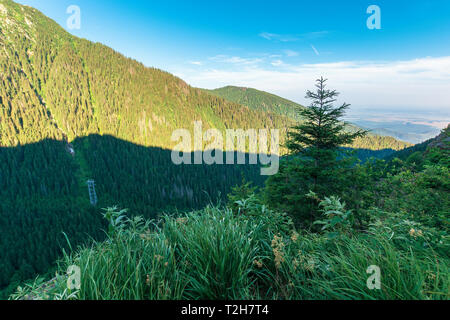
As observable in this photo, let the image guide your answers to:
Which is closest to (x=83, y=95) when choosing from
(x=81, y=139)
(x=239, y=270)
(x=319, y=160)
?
(x=81, y=139)

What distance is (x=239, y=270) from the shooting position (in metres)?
2.29

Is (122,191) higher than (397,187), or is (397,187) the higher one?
(397,187)

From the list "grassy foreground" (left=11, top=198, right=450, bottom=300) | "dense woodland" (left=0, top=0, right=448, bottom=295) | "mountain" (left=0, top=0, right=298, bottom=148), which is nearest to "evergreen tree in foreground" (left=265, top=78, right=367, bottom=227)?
"grassy foreground" (left=11, top=198, right=450, bottom=300)

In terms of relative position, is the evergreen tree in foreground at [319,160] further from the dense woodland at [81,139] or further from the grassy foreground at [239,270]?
the dense woodland at [81,139]

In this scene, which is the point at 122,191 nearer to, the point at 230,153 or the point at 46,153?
the point at 46,153

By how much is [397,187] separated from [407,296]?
38.7ft

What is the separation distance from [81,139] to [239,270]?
158748 millimetres

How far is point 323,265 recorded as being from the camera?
2.33 metres

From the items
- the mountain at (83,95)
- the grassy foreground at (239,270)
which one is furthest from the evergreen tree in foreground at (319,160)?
the mountain at (83,95)

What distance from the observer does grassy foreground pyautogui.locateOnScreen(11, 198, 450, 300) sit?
1.94 metres

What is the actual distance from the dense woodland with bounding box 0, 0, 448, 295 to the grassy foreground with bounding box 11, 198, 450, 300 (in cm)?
3644

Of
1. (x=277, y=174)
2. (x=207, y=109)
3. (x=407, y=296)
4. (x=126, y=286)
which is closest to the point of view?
(x=407, y=296)

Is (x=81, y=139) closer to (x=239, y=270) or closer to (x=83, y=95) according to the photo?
(x=83, y=95)
